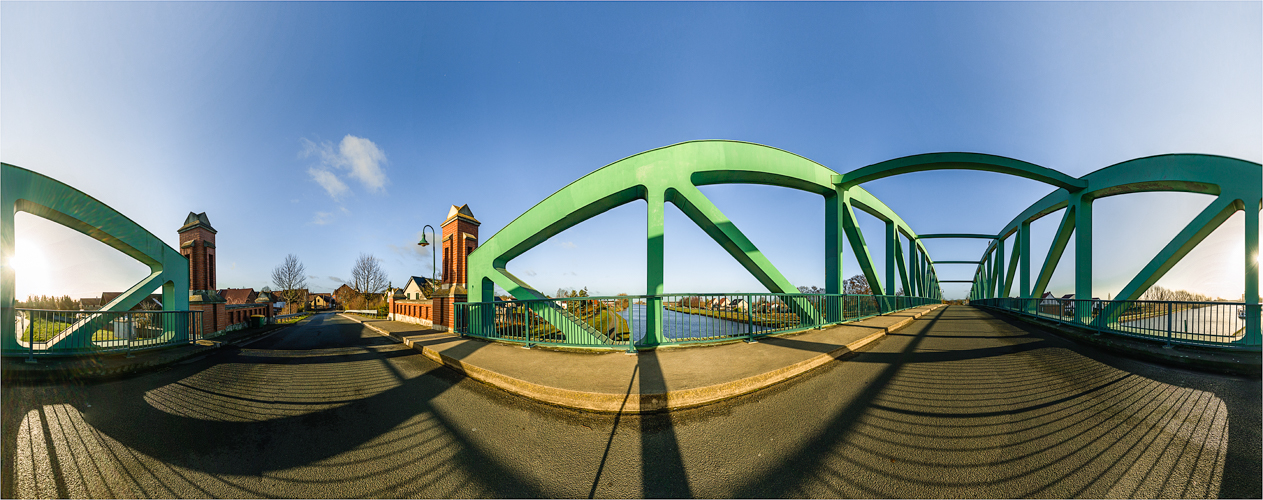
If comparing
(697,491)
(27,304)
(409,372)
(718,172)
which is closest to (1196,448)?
(697,491)

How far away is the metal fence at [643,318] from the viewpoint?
6.27 metres

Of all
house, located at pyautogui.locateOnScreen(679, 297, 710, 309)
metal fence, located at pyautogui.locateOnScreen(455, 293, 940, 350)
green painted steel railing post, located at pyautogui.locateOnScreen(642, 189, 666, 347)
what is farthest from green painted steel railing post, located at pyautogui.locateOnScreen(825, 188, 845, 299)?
green painted steel railing post, located at pyautogui.locateOnScreen(642, 189, 666, 347)

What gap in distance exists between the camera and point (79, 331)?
7453 millimetres

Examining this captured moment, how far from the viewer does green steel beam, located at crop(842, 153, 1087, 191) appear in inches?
405

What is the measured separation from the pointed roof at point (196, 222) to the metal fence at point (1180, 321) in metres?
27.9

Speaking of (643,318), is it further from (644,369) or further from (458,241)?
(458,241)

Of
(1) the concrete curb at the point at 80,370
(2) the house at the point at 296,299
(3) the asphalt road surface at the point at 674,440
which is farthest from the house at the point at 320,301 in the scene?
(3) the asphalt road surface at the point at 674,440

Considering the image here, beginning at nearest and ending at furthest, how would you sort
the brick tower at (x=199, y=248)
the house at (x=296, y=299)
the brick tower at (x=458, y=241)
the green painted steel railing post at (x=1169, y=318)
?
the green painted steel railing post at (x=1169, y=318)
the brick tower at (x=458, y=241)
the brick tower at (x=199, y=248)
the house at (x=296, y=299)

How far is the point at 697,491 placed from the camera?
2.36 metres

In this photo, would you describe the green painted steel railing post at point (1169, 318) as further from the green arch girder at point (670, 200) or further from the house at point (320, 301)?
the house at point (320, 301)

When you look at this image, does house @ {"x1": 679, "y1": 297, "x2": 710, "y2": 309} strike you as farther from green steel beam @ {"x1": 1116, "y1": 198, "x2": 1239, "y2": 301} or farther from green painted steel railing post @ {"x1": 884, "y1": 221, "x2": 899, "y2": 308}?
green painted steel railing post @ {"x1": 884, "y1": 221, "x2": 899, "y2": 308}

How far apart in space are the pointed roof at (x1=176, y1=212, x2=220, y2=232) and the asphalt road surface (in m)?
11.3

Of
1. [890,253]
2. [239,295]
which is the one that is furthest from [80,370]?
[239,295]

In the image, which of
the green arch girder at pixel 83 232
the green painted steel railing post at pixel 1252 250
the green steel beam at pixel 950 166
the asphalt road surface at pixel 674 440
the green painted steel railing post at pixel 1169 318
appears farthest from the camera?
the green steel beam at pixel 950 166
